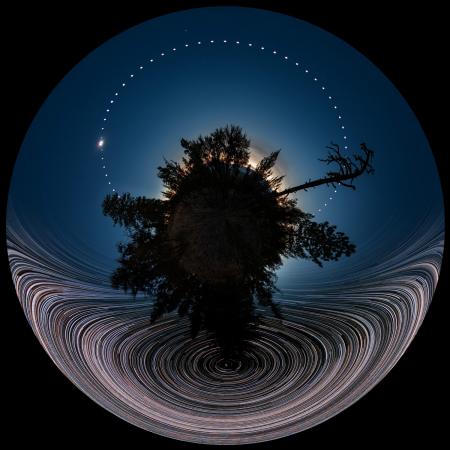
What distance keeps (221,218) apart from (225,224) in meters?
0.05

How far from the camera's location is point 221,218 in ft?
14.1

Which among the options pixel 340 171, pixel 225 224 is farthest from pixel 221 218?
pixel 340 171

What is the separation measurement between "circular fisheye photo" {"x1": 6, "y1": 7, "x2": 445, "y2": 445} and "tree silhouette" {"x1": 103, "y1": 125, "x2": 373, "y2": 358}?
0.04ft

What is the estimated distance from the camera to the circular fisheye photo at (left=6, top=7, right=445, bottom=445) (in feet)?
14.5

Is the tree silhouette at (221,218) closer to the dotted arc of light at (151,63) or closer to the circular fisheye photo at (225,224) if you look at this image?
the circular fisheye photo at (225,224)

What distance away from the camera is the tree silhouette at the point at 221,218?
4.36 meters

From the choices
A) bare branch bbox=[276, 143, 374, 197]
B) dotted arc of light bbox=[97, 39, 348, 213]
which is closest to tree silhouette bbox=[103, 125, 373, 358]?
bare branch bbox=[276, 143, 374, 197]

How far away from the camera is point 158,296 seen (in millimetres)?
4523

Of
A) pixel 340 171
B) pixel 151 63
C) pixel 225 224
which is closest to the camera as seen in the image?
pixel 225 224

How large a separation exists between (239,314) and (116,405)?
1.29m

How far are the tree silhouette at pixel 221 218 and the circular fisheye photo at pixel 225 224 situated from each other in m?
0.01

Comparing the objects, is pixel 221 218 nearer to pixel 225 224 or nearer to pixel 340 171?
pixel 225 224

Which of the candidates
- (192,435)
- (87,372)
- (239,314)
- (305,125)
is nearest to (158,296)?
(239,314)

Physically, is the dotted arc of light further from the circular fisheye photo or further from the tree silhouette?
the tree silhouette
